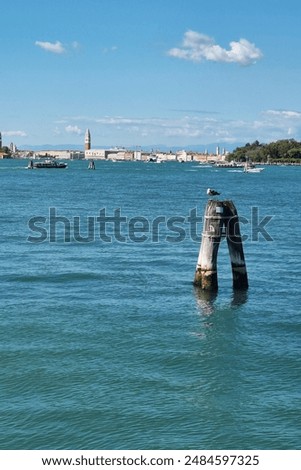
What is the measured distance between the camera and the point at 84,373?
18250mm

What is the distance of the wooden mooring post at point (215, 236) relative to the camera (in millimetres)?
24594

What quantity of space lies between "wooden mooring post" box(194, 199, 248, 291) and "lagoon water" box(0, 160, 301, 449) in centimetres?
86

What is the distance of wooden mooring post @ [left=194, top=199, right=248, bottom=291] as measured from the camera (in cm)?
2459

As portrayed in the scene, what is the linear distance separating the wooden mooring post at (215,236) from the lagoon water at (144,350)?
2.81 ft

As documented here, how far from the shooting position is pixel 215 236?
80.7 ft

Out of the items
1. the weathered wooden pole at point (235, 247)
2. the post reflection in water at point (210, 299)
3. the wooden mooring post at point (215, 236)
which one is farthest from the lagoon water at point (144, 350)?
the wooden mooring post at point (215, 236)

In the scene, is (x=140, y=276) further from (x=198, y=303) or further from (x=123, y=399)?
(x=123, y=399)

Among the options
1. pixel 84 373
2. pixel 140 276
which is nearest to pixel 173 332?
pixel 84 373

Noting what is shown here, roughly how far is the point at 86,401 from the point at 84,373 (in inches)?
69.1
